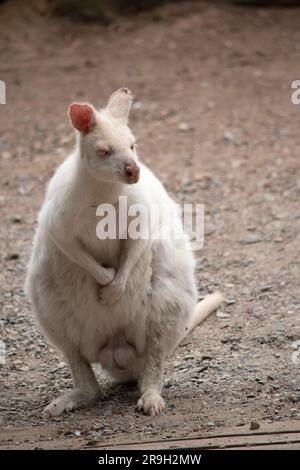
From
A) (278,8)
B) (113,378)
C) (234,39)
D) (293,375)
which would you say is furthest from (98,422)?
(278,8)

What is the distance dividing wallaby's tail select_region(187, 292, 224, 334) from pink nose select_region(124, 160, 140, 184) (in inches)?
59.7

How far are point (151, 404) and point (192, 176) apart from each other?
145 inches

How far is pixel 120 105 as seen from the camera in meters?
4.21

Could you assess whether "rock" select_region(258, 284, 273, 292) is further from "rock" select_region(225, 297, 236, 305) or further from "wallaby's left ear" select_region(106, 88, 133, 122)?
"wallaby's left ear" select_region(106, 88, 133, 122)

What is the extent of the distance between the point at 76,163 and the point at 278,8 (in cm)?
739

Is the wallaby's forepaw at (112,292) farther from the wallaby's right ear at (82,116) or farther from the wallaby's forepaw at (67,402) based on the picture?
the wallaby's right ear at (82,116)

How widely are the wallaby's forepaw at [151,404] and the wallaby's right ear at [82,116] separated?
1.22 m

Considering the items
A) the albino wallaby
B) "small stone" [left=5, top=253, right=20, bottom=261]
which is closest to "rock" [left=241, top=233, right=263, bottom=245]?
"small stone" [left=5, top=253, right=20, bottom=261]

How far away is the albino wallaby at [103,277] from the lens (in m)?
4.08

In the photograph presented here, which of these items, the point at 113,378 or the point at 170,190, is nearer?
the point at 113,378

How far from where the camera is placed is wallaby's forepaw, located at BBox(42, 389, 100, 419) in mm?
4367

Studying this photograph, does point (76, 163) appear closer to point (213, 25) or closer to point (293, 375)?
point (293, 375)

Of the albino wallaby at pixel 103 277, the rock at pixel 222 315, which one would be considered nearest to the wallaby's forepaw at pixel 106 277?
the albino wallaby at pixel 103 277

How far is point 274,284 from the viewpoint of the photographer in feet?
19.0
